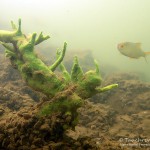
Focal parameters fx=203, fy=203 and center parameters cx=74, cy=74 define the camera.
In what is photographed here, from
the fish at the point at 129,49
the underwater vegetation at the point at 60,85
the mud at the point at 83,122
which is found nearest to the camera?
the mud at the point at 83,122

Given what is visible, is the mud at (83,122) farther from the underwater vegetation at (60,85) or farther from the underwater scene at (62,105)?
the underwater vegetation at (60,85)

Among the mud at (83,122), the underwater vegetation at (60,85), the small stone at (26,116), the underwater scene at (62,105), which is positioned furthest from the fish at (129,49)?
the small stone at (26,116)

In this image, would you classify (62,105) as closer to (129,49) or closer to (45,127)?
(45,127)

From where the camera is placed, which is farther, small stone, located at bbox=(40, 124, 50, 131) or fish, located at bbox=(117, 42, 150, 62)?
fish, located at bbox=(117, 42, 150, 62)

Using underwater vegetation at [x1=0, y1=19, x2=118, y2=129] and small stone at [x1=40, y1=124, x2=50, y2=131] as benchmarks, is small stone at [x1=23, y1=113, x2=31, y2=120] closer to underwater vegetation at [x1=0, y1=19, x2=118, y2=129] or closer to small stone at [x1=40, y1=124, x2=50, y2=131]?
underwater vegetation at [x1=0, y1=19, x2=118, y2=129]

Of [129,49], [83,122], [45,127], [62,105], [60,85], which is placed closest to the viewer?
[45,127]

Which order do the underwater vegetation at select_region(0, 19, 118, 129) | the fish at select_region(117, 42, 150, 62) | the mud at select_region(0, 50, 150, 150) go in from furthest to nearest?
1. the fish at select_region(117, 42, 150, 62)
2. the underwater vegetation at select_region(0, 19, 118, 129)
3. the mud at select_region(0, 50, 150, 150)

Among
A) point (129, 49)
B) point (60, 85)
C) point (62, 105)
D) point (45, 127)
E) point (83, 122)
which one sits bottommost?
point (45, 127)

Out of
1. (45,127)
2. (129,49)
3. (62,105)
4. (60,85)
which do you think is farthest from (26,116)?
(129,49)

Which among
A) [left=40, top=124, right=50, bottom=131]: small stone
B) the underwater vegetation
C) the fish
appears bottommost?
[left=40, top=124, right=50, bottom=131]: small stone

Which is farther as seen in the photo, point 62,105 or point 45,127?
point 62,105

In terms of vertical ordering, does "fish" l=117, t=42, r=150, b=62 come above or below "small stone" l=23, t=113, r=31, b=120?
above

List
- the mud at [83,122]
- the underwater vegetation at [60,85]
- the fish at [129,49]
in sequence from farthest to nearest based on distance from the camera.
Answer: the fish at [129,49] < the underwater vegetation at [60,85] < the mud at [83,122]

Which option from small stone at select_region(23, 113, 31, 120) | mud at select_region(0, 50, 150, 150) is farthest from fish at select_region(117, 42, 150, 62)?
small stone at select_region(23, 113, 31, 120)
